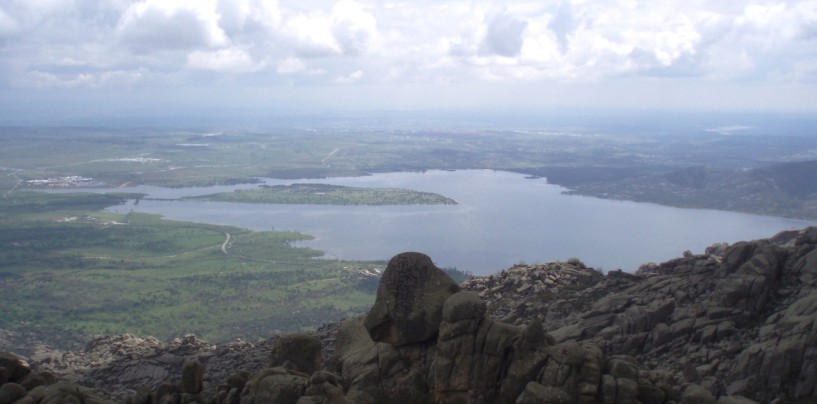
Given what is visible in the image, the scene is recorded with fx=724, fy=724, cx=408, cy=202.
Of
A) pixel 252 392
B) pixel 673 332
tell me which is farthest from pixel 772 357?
pixel 252 392

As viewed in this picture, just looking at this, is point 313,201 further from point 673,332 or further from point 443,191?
point 673,332

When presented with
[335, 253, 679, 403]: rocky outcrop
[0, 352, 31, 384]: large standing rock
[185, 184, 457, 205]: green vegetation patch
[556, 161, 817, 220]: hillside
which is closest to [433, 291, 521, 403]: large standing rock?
[335, 253, 679, 403]: rocky outcrop

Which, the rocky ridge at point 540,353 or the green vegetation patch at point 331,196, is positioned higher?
the rocky ridge at point 540,353

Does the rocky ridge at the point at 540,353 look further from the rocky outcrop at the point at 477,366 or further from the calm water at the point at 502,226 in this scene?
the calm water at the point at 502,226

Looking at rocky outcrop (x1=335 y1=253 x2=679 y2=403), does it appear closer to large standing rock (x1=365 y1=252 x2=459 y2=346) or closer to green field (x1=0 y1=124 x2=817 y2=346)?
large standing rock (x1=365 y1=252 x2=459 y2=346)

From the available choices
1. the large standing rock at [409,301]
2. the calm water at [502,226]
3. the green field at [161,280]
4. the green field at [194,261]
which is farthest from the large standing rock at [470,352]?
the calm water at [502,226]

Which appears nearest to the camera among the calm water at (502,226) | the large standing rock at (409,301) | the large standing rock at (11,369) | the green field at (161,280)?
the large standing rock at (11,369)

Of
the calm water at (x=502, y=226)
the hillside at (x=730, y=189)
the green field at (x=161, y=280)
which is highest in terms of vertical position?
the hillside at (x=730, y=189)
